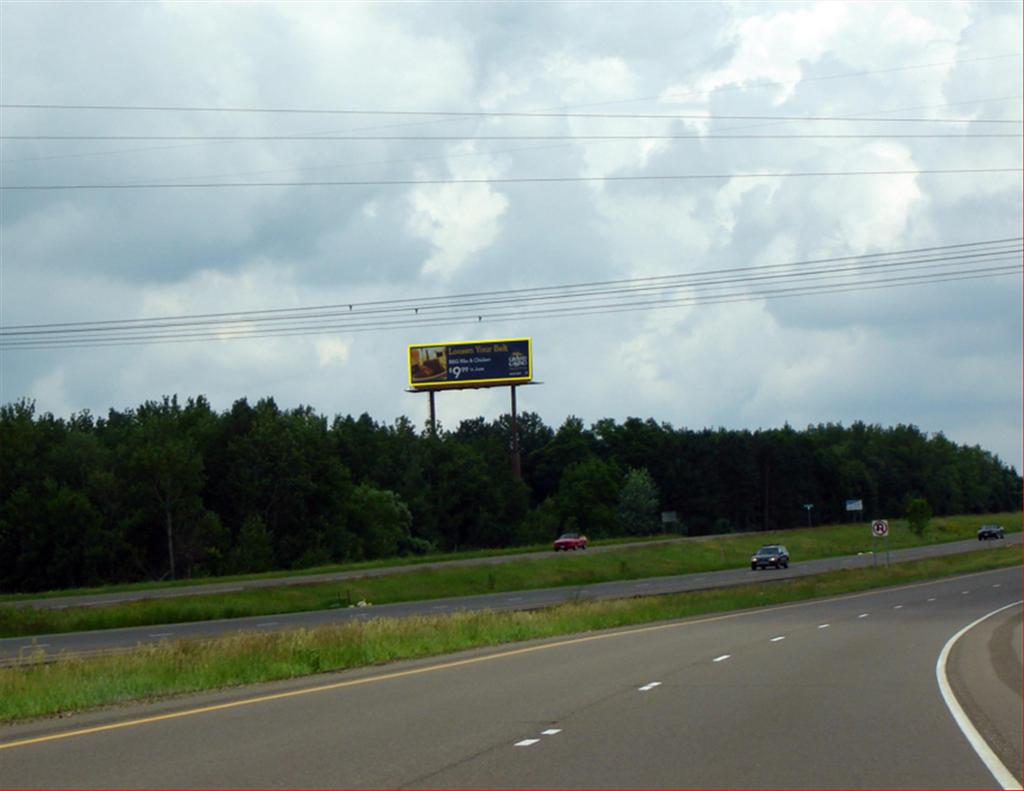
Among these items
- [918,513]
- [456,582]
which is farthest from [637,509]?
[456,582]

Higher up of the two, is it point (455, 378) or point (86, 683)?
point (455, 378)

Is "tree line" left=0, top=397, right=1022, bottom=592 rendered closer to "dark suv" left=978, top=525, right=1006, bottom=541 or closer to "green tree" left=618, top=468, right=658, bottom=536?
"green tree" left=618, top=468, right=658, bottom=536

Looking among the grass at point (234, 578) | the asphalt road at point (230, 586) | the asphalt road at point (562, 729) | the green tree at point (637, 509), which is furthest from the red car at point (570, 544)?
the asphalt road at point (562, 729)

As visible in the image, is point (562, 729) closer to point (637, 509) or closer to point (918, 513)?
point (918, 513)

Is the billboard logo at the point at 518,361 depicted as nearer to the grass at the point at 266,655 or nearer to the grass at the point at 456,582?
the grass at the point at 456,582

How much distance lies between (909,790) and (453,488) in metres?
133

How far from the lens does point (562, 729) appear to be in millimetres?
13758

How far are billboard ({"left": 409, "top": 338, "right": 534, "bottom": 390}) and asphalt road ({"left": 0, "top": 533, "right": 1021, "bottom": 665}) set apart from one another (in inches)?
1592

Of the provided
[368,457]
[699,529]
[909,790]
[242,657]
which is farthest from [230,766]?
[699,529]

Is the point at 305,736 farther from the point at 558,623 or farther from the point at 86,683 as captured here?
the point at 558,623

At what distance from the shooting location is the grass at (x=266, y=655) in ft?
58.9

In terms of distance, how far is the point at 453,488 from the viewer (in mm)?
142000

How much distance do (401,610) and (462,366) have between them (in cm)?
7272

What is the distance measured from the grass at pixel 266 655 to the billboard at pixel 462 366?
78748mm
